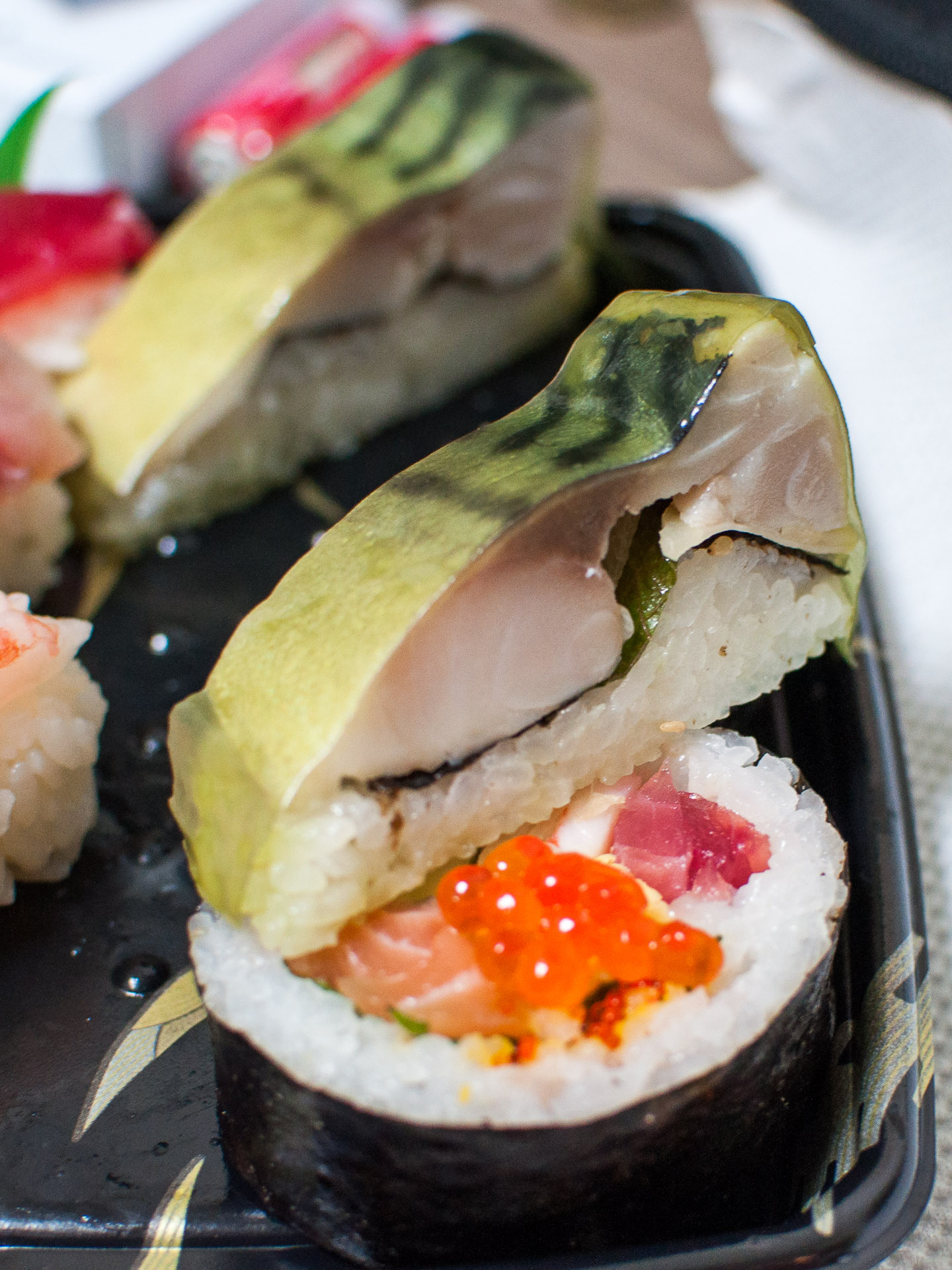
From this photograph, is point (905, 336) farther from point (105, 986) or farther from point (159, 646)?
point (105, 986)

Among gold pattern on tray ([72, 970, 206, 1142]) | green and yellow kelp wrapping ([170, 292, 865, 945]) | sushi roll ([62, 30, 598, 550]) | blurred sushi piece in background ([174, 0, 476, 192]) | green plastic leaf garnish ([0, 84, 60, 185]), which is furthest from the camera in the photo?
blurred sushi piece in background ([174, 0, 476, 192])

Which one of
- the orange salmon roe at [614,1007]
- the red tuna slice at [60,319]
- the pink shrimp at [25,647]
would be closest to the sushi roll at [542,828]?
the orange salmon roe at [614,1007]

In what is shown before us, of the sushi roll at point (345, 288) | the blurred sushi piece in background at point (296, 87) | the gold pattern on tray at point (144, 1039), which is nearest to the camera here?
the gold pattern on tray at point (144, 1039)

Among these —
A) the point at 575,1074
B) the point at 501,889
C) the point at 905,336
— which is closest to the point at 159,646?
the point at 501,889

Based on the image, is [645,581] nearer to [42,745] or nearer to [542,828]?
[542,828]

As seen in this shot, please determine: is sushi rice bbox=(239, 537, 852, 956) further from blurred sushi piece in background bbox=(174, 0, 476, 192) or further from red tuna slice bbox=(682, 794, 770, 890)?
blurred sushi piece in background bbox=(174, 0, 476, 192)

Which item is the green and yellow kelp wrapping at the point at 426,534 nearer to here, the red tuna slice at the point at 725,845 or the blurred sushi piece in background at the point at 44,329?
the red tuna slice at the point at 725,845

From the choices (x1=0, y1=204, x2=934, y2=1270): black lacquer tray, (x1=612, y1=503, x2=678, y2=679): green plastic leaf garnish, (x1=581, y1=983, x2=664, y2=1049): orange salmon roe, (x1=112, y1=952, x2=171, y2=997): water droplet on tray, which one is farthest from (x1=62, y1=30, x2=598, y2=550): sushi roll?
(x1=581, y1=983, x2=664, y2=1049): orange salmon roe
